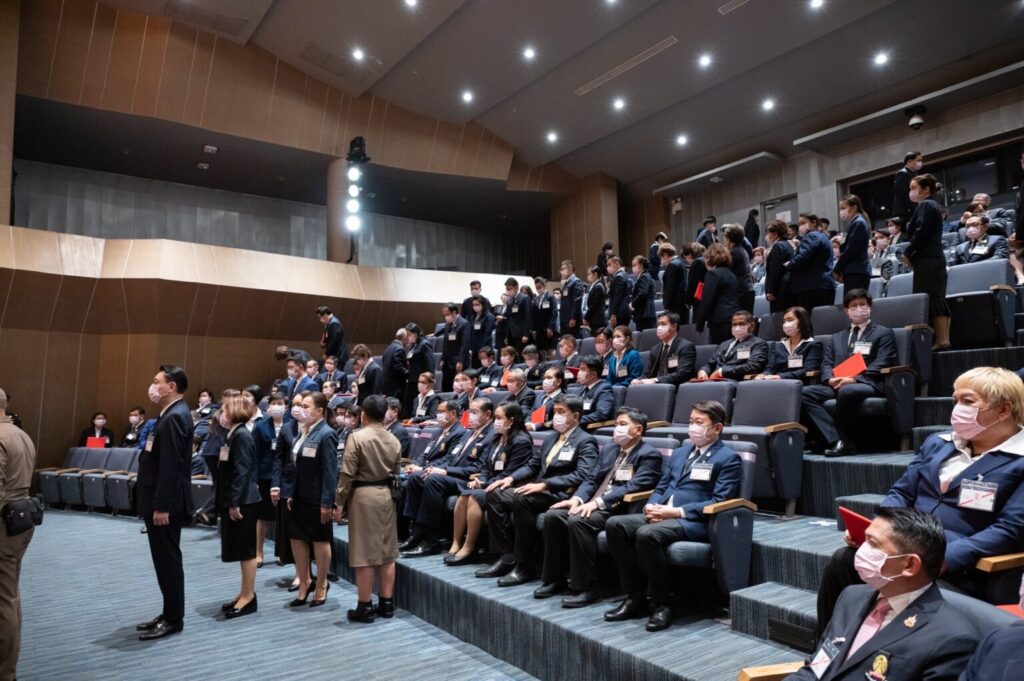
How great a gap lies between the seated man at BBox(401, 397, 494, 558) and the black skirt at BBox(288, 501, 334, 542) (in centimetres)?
58

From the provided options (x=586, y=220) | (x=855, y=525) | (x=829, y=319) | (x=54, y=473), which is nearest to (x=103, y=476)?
(x=54, y=473)

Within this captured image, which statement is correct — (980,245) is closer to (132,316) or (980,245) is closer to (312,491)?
(312,491)

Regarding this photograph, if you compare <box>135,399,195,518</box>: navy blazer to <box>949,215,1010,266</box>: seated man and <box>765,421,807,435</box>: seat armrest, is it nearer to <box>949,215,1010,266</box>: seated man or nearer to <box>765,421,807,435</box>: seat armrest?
<box>765,421,807,435</box>: seat armrest

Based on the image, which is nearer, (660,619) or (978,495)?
(978,495)

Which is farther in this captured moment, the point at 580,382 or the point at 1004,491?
the point at 580,382

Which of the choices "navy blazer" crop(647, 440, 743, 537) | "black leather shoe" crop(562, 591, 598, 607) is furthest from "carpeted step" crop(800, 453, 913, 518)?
"black leather shoe" crop(562, 591, 598, 607)

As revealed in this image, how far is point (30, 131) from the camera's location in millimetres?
10562

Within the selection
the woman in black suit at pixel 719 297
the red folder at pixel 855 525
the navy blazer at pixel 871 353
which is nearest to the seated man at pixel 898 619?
the red folder at pixel 855 525

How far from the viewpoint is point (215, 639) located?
11.8 ft

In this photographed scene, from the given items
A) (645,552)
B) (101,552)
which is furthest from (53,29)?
(645,552)

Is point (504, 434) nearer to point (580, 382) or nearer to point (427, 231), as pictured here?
point (580, 382)

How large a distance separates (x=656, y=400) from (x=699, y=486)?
158 centimetres

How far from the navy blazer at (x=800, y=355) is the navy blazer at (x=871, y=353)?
5 cm

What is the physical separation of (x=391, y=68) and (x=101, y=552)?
7.81 meters
